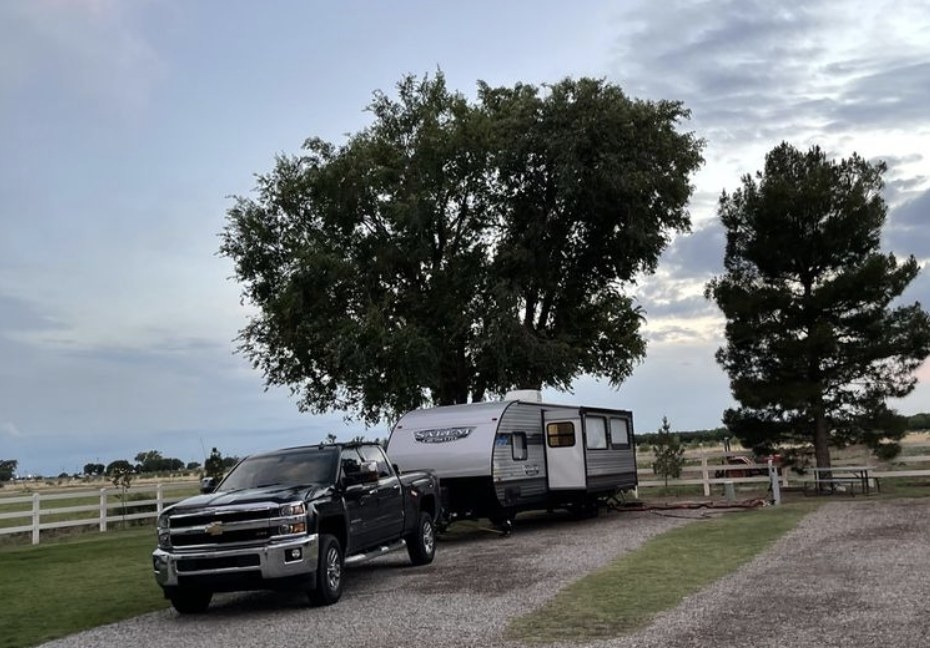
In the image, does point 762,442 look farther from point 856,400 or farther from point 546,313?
point 546,313

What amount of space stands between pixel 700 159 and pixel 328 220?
42.4 ft

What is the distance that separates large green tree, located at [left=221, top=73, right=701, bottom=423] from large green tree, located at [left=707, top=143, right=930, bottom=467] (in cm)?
380

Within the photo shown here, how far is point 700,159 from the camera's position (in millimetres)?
32500

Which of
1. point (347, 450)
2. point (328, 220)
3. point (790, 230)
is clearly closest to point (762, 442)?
point (790, 230)

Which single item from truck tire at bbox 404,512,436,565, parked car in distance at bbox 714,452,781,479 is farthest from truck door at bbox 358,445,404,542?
parked car in distance at bbox 714,452,781,479

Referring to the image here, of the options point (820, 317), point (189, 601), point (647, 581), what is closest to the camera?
point (189, 601)

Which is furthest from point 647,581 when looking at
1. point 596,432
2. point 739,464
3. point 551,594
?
point 739,464

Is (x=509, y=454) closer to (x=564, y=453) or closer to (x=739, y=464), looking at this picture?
(x=564, y=453)

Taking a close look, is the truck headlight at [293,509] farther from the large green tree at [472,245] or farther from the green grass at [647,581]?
the large green tree at [472,245]

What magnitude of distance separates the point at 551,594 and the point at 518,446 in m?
8.52

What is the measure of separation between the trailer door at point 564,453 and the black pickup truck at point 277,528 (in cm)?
831

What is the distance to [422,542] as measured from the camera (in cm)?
1506

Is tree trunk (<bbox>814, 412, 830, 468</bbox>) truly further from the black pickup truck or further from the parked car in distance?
the black pickup truck

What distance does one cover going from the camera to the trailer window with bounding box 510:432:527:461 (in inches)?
779
